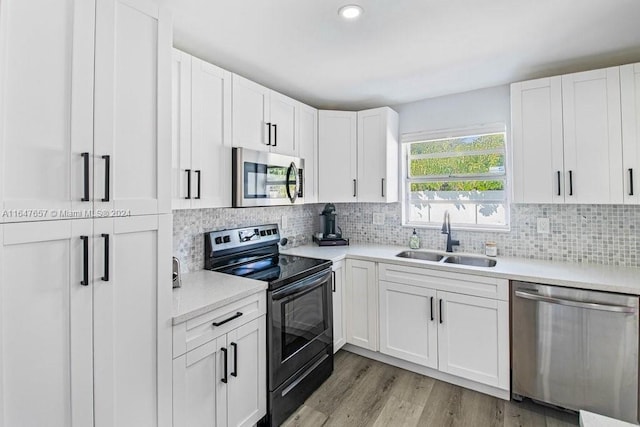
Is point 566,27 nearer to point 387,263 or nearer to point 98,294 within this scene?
point 387,263

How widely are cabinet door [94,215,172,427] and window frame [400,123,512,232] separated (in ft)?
8.06

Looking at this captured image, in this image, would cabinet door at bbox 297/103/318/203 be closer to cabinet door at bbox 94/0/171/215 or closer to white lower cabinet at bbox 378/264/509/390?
white lower cabinet at bbox 378/264/509/390

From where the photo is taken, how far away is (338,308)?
273cm

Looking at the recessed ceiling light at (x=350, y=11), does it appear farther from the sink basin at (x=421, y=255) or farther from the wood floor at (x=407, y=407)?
the wood floor at (x=407, y=407)

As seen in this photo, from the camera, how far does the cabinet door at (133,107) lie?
117cm

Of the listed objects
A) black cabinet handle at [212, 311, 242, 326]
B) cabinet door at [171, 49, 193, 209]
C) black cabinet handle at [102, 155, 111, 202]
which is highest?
cabinet door at [171, 49, 193, 209]

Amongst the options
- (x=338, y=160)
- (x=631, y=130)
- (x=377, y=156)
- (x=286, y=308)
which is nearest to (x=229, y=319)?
(x=286, y=308)

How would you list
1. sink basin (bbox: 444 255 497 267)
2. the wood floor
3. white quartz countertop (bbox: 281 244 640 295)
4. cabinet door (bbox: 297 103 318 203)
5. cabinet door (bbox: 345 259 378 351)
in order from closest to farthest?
white quartz countertop (bbox: 281 244 640 295)
the wood floor
sink basin (bbox: 444 255 497 267)
cabinet door (bbox: 345 259 378 351)
cabinet door (bbox: 297 103 318 203)

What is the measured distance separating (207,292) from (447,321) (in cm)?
176

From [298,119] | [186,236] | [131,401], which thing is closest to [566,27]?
[298,119]

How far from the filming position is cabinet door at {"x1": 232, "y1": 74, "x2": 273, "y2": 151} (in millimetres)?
2148

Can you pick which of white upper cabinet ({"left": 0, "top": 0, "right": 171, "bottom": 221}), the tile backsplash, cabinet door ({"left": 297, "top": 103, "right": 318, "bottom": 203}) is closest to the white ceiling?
cabinet door ({"left": 297, "top": 103, "right": 318, "bottom": 203})

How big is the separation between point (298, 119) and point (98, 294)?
81.7 inches

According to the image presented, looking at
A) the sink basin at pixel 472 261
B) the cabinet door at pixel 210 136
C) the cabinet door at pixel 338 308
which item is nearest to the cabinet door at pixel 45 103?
the cabinet door at pixel 210 136
